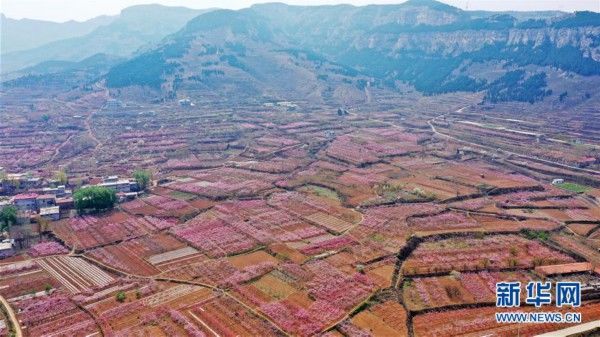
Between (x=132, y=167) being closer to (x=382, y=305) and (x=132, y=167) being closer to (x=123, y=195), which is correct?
(x=123, y=195)

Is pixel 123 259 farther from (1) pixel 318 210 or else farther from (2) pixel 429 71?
(2) pixel 429 71

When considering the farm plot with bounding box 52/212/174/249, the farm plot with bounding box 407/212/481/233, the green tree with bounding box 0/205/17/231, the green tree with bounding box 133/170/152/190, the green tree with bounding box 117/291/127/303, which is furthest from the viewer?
the green tree with bounding box 133/170/152/190

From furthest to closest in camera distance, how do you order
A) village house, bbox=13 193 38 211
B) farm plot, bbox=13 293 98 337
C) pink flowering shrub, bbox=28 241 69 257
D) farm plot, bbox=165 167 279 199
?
farm plot, bbox=165 167 279 199 < village house, bbox=13 193 38 211 < pink flowering shrub, bbox=28 241 69 257 < farm plot, bbox=13 293 98 337

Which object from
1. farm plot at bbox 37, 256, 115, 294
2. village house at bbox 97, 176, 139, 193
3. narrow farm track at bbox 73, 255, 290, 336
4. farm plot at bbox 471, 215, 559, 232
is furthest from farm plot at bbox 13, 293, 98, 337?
farm plot at bbox 471, 215, 559, 232

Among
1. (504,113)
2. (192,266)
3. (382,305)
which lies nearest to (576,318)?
(382,305)

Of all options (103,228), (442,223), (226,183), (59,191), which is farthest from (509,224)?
(59,191)

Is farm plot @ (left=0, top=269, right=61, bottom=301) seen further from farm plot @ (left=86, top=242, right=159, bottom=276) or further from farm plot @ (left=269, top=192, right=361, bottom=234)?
farm plot @ (left=269, top=192, right=361, bottom=234)
